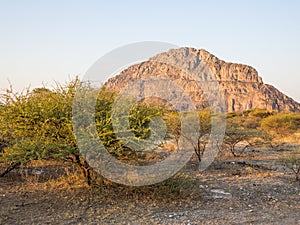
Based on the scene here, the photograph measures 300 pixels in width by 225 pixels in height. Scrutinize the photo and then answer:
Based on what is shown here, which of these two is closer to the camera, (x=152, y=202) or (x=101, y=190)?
(x=152, y=202)

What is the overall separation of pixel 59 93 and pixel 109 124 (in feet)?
5.48

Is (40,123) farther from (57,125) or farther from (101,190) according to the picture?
(101,190)

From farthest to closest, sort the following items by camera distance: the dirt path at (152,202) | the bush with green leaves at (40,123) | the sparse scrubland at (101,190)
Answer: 1. the bush with green leaves at (40,123)
2. the sparse scrubland at (101,190)
3. the dirt path at (152,202)

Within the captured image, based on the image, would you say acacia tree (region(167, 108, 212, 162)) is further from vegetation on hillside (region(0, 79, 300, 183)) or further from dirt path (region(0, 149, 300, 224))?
vegetation on hillside (region(0, 79, 300, 183))

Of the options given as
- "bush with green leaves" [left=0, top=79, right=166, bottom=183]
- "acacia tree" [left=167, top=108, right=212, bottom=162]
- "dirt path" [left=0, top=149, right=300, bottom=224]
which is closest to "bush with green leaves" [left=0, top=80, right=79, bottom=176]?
"bush with green leaves" [left=0, top=79, right=166, bottom=183]

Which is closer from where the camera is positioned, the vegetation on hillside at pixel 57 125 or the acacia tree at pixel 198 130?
the vegetation on hillside at pixel 57 125

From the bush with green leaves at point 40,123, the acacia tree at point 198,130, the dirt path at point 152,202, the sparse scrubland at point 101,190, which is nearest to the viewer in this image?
the dirt path at point 152,202

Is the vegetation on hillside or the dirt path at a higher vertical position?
the vegetation on hillside

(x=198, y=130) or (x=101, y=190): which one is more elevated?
(x=198, y=130)

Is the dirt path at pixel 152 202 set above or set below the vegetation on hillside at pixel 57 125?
below

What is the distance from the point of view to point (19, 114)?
7234mm

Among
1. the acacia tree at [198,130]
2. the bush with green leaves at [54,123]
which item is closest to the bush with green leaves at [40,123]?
the bush with green leaves at [54,123]

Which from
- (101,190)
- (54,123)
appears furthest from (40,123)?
(101,190)

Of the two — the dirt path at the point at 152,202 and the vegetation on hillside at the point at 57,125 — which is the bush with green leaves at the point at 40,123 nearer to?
the vegetation on hillside at the point at 57,125
